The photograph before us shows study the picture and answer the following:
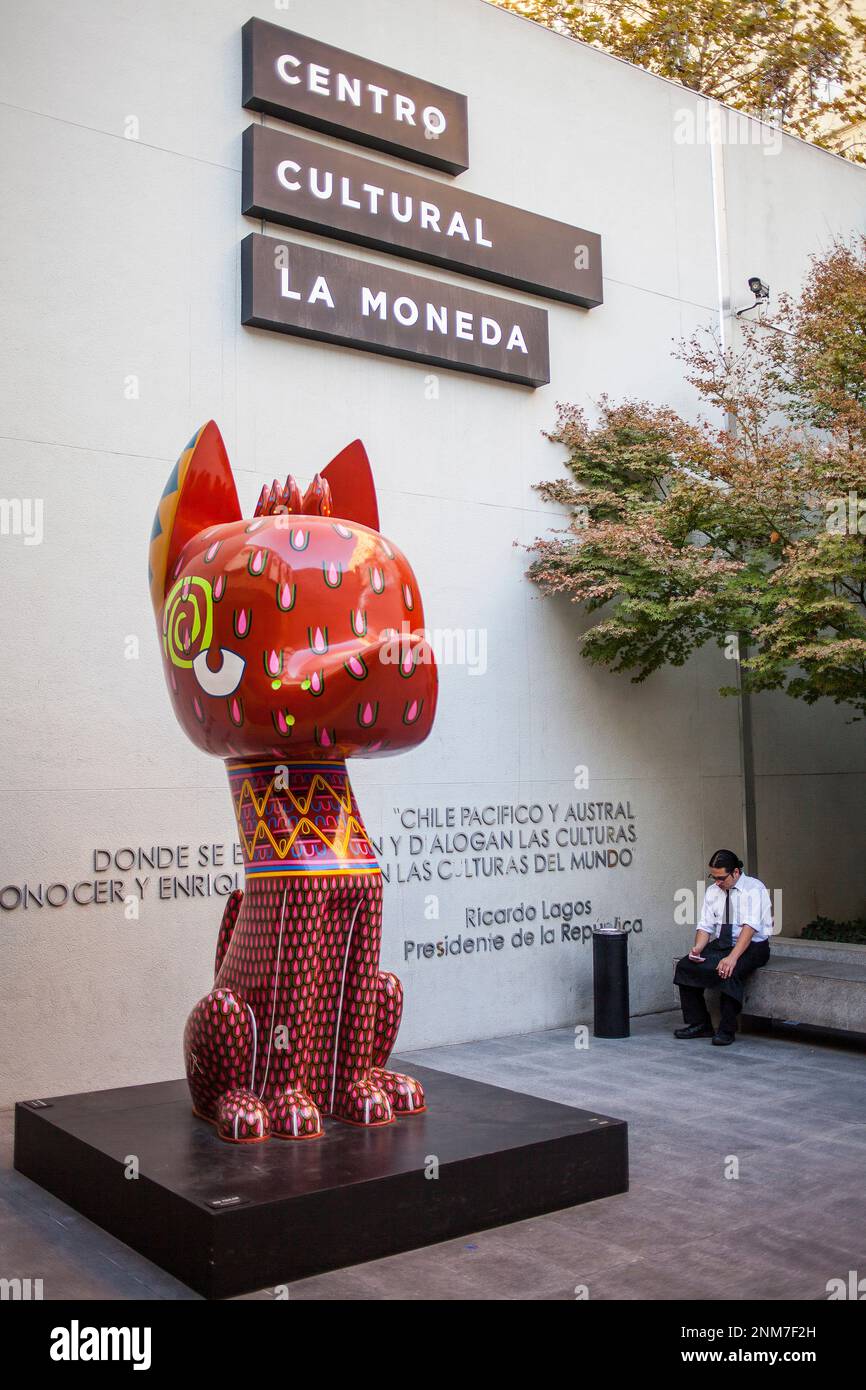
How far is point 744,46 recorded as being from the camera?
16.2m

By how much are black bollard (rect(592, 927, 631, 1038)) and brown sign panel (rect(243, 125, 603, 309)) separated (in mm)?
4924

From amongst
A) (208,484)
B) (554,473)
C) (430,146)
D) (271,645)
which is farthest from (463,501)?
(271,645)

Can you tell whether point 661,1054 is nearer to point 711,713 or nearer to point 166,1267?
point 711,713

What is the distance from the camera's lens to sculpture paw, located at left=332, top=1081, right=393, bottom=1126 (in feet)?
15.5

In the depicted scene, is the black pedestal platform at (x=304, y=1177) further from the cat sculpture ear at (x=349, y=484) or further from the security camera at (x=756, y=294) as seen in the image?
the security camera at (x=756, y=294)

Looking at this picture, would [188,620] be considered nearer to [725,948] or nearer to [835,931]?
[725,948]

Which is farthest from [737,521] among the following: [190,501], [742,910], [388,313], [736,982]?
[190,501]

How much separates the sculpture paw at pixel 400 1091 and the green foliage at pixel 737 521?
14.3ft

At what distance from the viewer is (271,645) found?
443 cm

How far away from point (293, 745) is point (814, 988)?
4.73 m

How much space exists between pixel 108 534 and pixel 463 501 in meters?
2.69

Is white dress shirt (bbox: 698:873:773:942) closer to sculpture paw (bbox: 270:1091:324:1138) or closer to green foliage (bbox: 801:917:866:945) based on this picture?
green foliage (bbox: 801:917:866:945)

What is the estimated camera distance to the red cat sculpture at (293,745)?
4.46m

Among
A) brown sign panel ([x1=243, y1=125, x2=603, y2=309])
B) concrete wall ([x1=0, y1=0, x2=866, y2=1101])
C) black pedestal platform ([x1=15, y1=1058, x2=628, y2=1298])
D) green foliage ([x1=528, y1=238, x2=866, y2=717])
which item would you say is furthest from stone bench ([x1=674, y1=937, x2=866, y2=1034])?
brown sign panel ([x1=243, y1=125, x2=603, y2=309])
